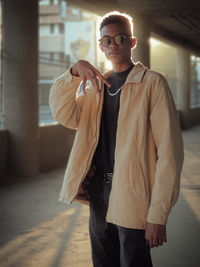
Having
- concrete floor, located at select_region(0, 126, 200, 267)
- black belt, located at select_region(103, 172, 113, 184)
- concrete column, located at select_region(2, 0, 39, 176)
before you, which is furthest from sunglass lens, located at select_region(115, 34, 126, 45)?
concrete column, located at select_region(2, 0, 39, 176)

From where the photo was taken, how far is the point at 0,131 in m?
7.58

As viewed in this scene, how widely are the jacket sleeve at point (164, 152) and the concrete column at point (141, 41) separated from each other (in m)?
9.87

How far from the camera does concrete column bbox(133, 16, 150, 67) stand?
39.3 feet

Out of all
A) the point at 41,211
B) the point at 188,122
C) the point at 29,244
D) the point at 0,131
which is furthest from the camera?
the point at 188,122

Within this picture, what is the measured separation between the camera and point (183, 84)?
1962 centimetres

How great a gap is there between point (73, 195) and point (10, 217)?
310 centimetres

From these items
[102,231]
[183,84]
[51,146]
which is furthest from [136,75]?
[183,84]

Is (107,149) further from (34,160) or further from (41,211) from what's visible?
(34,160)

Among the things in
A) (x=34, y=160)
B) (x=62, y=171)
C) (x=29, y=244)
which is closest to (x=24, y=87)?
(x=34, y=160)

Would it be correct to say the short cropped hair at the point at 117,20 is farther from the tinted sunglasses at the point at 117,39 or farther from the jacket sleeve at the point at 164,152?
the jacket sleeve at the point at 164,152

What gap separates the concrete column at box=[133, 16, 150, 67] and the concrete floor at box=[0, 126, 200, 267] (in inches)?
228

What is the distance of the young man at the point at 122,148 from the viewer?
87.4 inches

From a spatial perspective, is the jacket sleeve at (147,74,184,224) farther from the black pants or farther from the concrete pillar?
the concrete pillar

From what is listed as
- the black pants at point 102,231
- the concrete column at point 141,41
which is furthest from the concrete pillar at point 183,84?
the black pants at point 102,231
